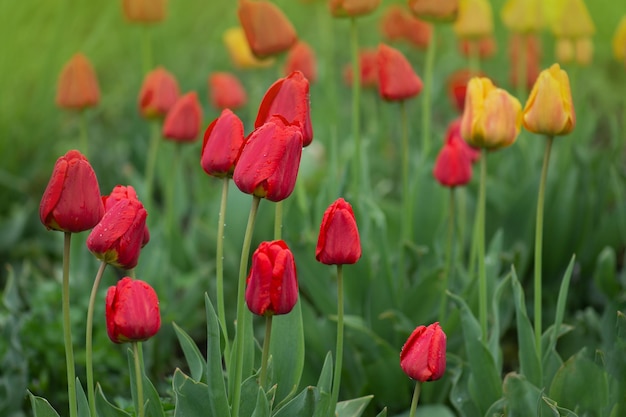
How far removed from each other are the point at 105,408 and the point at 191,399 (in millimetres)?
142

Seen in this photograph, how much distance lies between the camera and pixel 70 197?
121 centimetres

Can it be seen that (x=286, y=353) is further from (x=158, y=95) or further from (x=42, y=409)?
(x=158, y=95)

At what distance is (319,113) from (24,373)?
1.40 metres

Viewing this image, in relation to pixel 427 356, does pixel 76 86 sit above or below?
above

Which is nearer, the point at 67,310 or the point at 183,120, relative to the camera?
the point at 67,310

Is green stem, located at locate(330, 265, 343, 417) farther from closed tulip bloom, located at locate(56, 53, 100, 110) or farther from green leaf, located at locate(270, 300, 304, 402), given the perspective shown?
closed tulip bloom, located at locate(56, 53, 100, 110)

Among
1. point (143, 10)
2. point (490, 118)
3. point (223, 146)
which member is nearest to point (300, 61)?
point (143, 10)

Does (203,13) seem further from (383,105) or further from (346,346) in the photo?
(346,346)

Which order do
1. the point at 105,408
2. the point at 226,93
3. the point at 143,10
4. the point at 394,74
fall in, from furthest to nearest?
the point at 226,93, the point at 143,10, the point at 394,74, the point at 105,408

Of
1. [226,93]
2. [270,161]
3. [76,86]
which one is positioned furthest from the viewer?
[226,93]

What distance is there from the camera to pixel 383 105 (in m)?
2.95

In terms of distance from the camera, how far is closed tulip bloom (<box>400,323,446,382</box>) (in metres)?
1.27

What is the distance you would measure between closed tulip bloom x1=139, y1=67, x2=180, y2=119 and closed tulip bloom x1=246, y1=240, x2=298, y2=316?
3.84 feet

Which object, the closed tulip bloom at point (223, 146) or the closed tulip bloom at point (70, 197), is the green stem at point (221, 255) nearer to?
the closed tulip bloom at point (223, 146)
